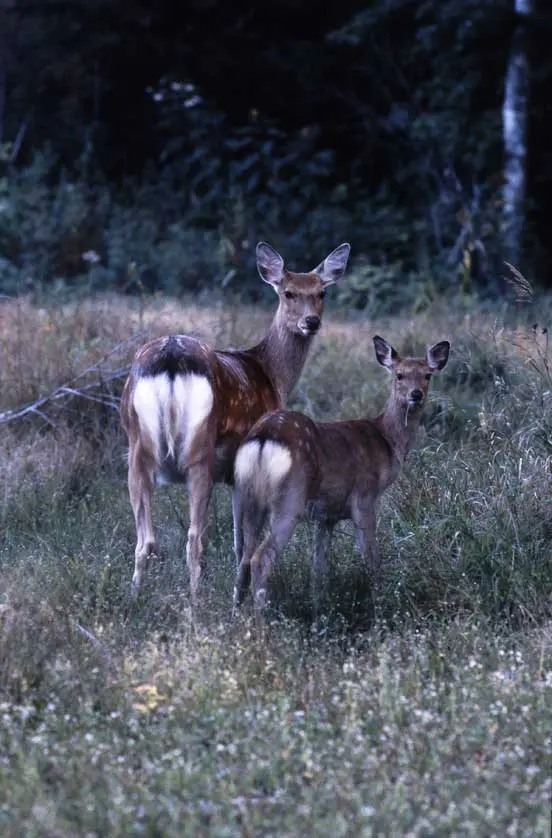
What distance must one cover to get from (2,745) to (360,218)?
14.8 m

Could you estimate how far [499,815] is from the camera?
3.88 m

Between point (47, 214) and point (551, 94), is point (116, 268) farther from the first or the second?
point (551, 94)

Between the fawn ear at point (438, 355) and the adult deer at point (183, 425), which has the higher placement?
the fawn ear at point (438, 355)

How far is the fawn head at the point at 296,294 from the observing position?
7.84 metres

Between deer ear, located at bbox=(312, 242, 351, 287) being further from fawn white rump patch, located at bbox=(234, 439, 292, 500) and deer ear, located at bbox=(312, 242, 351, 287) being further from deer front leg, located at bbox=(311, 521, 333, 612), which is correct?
fawn white rump patch, located at bbox=(234, 439, 292, 500)

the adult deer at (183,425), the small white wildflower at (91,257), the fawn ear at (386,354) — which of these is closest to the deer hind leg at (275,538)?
the adult deer at (183,425)

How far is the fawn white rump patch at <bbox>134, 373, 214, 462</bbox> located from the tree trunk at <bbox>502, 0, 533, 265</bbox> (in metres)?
10.0

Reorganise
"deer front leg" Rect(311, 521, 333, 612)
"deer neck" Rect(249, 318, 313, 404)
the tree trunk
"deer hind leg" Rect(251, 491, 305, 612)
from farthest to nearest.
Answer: the tree trunk
"deer neck" Rect(249, 318, 313, 404)
"deer hind leg" Rect(251, 491, 305, 612)
"deer front leg" Rect(311, 521, 333, 612)

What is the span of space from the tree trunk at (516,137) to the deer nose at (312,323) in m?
8.48

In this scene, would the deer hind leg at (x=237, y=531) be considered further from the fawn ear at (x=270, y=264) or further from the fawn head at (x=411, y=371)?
the fawn ear at (x=270, y=264)

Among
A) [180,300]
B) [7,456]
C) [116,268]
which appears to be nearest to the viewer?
[7,456]

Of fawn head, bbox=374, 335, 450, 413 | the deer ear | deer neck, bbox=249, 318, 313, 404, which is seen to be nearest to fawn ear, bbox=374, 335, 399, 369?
fawn head, bbox=374, 335, 450, 413

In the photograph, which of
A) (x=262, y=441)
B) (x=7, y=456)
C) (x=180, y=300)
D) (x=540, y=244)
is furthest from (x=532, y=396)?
(x=540, y=244)

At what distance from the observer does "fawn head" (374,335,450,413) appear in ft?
23.4
